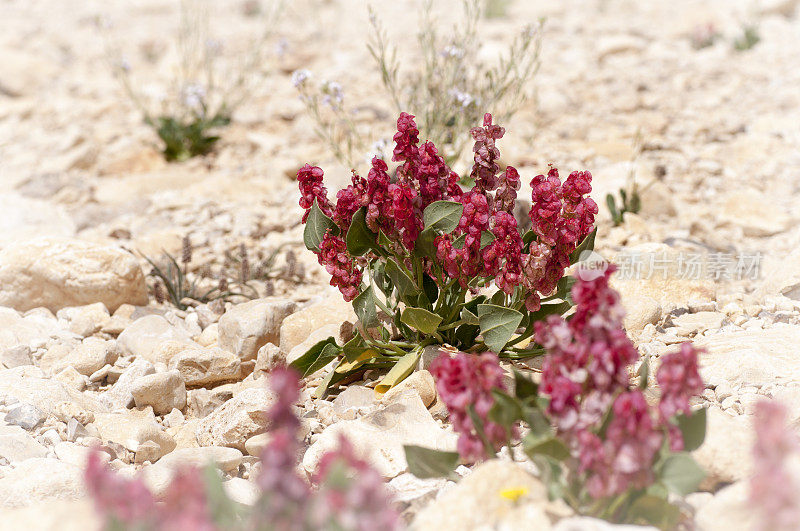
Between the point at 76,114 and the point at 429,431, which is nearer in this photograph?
the point at 429,431

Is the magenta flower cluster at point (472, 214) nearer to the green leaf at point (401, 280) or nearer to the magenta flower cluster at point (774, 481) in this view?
the green leaf at point (401, 280)

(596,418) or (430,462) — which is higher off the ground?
(596,418)

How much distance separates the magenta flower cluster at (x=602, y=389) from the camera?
1.95 meters

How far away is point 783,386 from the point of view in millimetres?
3156

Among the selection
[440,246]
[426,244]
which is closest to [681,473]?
[440,246]

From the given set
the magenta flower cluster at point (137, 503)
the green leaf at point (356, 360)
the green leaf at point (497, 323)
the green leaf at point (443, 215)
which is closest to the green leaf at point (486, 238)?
the green leaf at point (443, 215)

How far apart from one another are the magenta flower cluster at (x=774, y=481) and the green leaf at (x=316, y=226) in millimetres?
1932

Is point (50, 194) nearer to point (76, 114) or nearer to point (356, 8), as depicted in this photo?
point (76, 114)

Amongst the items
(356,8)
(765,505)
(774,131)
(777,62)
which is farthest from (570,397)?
(356,8)

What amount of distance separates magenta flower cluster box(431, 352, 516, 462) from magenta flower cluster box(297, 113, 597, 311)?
842mm

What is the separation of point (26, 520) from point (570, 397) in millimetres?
1321

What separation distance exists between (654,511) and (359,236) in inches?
59.1

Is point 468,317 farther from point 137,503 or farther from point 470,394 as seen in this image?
point 137,503

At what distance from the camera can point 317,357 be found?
3.41 metres
